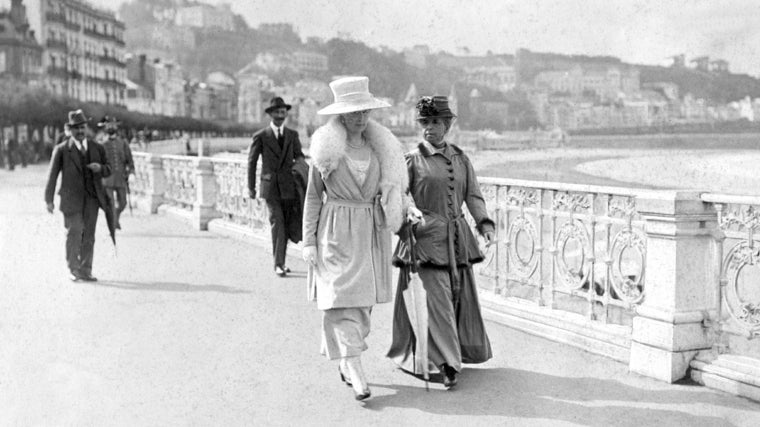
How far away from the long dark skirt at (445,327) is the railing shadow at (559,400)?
0.16 meters

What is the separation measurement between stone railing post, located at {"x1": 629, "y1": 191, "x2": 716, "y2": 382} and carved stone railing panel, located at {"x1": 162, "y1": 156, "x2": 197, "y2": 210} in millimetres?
11155

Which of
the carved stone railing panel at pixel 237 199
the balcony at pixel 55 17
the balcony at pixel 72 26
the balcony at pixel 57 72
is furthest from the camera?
the balcony at pixel 72 26

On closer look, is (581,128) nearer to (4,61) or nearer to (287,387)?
(4,61)

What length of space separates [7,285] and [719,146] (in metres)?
50.7

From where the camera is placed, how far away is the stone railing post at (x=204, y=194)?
14.3m

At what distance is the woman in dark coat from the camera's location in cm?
512

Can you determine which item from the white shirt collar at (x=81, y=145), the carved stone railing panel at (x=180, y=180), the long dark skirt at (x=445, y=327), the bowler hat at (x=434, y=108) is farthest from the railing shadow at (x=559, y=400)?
the carved stone railing panel at (x=180, y=180)

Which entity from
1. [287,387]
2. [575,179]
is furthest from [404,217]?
[575,179]

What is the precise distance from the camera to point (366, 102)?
4.81 metres

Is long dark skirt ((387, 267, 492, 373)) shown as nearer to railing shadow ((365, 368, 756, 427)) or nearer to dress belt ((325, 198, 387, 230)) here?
railing shadow ((365, 368, 756, 427))

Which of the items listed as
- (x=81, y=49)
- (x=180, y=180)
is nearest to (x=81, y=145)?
(x=180, y=180)

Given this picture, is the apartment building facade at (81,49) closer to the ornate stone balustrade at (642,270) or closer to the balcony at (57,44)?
the balcony at (57,44)

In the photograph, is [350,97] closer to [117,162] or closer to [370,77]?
[117,162]

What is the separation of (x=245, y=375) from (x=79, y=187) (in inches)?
179
